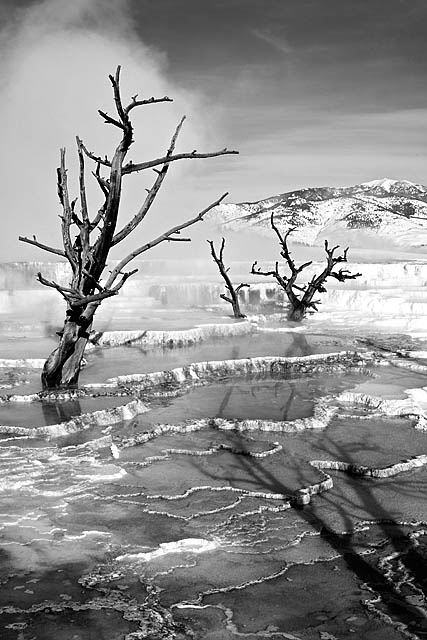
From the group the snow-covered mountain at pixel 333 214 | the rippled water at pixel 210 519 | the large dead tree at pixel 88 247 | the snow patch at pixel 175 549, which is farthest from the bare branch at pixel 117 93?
the snow-covered mountain at pixel 333 214

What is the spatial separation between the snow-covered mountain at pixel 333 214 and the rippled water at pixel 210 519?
153 ft

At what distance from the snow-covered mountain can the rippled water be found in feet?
153

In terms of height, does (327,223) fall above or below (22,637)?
above

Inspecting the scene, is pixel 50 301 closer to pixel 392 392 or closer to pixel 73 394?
pixel 73 394

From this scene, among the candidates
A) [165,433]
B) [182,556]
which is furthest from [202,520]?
[165,433]

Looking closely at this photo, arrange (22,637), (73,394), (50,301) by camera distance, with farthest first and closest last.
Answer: (50,301), (73,394), (22,637)

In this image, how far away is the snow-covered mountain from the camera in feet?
204

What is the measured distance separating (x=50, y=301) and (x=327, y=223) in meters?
56.3

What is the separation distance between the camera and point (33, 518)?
13.8 feet

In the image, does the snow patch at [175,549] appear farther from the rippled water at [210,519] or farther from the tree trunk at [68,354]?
the tree trunk at [68,354]

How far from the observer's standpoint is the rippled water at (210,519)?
123 inches

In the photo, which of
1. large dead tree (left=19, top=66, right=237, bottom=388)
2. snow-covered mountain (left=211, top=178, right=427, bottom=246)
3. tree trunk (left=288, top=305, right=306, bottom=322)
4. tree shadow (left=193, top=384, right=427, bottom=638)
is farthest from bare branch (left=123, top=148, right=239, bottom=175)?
snow-covered mountain (left=211, top=178, right=427, bottom=246)

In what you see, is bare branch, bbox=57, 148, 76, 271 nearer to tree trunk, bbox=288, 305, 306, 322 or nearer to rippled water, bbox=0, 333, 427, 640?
rippled water, bbox=0, 333, 427, 640

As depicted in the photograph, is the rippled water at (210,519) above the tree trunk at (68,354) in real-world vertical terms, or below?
below
